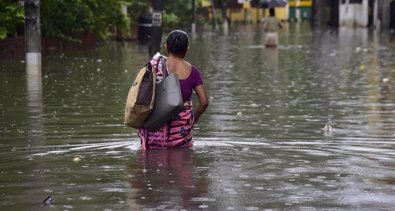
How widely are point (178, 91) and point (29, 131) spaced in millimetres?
3462

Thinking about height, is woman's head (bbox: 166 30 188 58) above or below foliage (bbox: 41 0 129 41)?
above

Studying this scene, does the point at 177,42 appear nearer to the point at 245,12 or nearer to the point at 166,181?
the point at 166,181

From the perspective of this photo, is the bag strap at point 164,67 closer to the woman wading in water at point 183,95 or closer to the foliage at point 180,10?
the woman wading in water at point 183,95

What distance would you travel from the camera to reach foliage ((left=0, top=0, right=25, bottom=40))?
91.6 feet

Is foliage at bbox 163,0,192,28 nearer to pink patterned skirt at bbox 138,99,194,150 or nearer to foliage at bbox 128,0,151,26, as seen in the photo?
foliage at bbox 128,0,151,26

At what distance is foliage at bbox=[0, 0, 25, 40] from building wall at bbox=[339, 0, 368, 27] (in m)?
54.2

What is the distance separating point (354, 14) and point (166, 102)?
75.7 meters

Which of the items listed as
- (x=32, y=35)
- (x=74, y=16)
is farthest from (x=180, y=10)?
(x=32, y=35)

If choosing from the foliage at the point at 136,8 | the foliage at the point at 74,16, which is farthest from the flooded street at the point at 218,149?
the foliage at the point at 136,8

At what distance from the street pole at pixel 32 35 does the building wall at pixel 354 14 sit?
59392 millimetres

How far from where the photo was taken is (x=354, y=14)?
84.6 metres

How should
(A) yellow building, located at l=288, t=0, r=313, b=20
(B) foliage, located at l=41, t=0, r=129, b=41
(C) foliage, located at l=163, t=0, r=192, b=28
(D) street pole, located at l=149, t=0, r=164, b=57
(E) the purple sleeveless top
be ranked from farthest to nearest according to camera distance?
(A) yellow building, located at l=288, t=0, r=313, b=20 < (C) foliage, located at l=163, t=0, r=192, b=28 < (B) foliage, located at l=41, t=0, r=129, b=41 < (D) street pole, located at l=149, t=0, r=164, b=57 < (E) the purple sleeveless top

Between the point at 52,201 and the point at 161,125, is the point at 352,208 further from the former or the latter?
the point at 161,125

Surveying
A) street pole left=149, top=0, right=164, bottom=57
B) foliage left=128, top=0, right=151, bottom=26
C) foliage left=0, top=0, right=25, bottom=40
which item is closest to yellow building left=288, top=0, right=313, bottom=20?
foliage left=128, top=0, right=151, bottom=26
